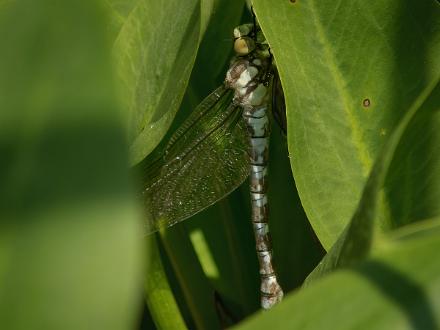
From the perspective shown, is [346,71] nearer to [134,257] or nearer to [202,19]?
[202,19]

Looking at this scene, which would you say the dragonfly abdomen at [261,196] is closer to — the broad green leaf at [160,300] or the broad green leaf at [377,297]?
the broad green leaf at [160,300]

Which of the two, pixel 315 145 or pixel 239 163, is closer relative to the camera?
pixel 315 145

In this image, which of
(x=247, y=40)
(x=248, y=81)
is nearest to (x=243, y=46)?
(x=247, y=40)

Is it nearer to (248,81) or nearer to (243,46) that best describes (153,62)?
(243,46)

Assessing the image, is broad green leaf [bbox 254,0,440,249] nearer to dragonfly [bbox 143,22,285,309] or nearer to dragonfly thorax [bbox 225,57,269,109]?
dragonfly [bbox 143,22,285,309]

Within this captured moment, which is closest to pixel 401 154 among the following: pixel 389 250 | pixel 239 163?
pixel 389 250

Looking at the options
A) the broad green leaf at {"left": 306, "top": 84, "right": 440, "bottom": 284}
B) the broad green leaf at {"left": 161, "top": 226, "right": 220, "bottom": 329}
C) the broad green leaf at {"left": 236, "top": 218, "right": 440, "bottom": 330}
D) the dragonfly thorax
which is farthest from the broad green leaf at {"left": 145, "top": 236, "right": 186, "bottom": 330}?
the broad green leaf at {"left": 236, "top": 218, "right": 440, "bottom": 330}
